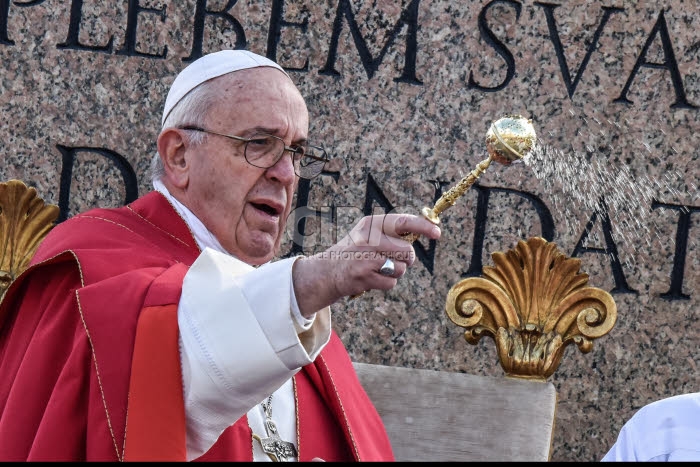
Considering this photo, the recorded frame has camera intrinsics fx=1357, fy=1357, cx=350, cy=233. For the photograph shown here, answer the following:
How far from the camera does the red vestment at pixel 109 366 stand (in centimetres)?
268

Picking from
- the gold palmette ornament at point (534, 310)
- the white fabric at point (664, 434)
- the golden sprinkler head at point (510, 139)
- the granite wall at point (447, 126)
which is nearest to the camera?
the golden sprinkler head at point (510, 139)

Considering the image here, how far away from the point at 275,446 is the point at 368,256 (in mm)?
1006

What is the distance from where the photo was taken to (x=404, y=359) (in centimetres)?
427

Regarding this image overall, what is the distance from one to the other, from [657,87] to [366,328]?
1219 mm

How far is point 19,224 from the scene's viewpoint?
400 centimetres

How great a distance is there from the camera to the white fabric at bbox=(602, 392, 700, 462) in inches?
126

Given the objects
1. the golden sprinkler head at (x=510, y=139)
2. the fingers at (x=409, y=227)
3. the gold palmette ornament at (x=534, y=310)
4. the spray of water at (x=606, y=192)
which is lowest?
the gold palmette ornament at (x=534, y=310)

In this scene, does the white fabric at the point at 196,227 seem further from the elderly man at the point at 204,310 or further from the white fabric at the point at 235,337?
the white fabric at the point at 235,337

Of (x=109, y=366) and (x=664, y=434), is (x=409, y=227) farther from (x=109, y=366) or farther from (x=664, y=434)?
(x=664, y=434)

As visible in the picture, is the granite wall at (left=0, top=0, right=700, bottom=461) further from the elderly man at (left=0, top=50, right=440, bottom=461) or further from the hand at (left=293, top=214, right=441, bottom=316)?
the hand at (left=293, top=214, right=441, bottom=316)

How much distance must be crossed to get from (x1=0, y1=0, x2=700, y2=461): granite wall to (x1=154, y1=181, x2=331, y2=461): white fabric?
160 cm

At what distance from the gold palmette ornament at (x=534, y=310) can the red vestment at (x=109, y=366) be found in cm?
51

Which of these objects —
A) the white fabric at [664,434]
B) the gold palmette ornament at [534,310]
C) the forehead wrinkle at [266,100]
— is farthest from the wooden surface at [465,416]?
the forehead wrinkle at [266,100]

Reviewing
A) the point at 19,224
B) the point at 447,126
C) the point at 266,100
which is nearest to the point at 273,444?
the point at 266,100
